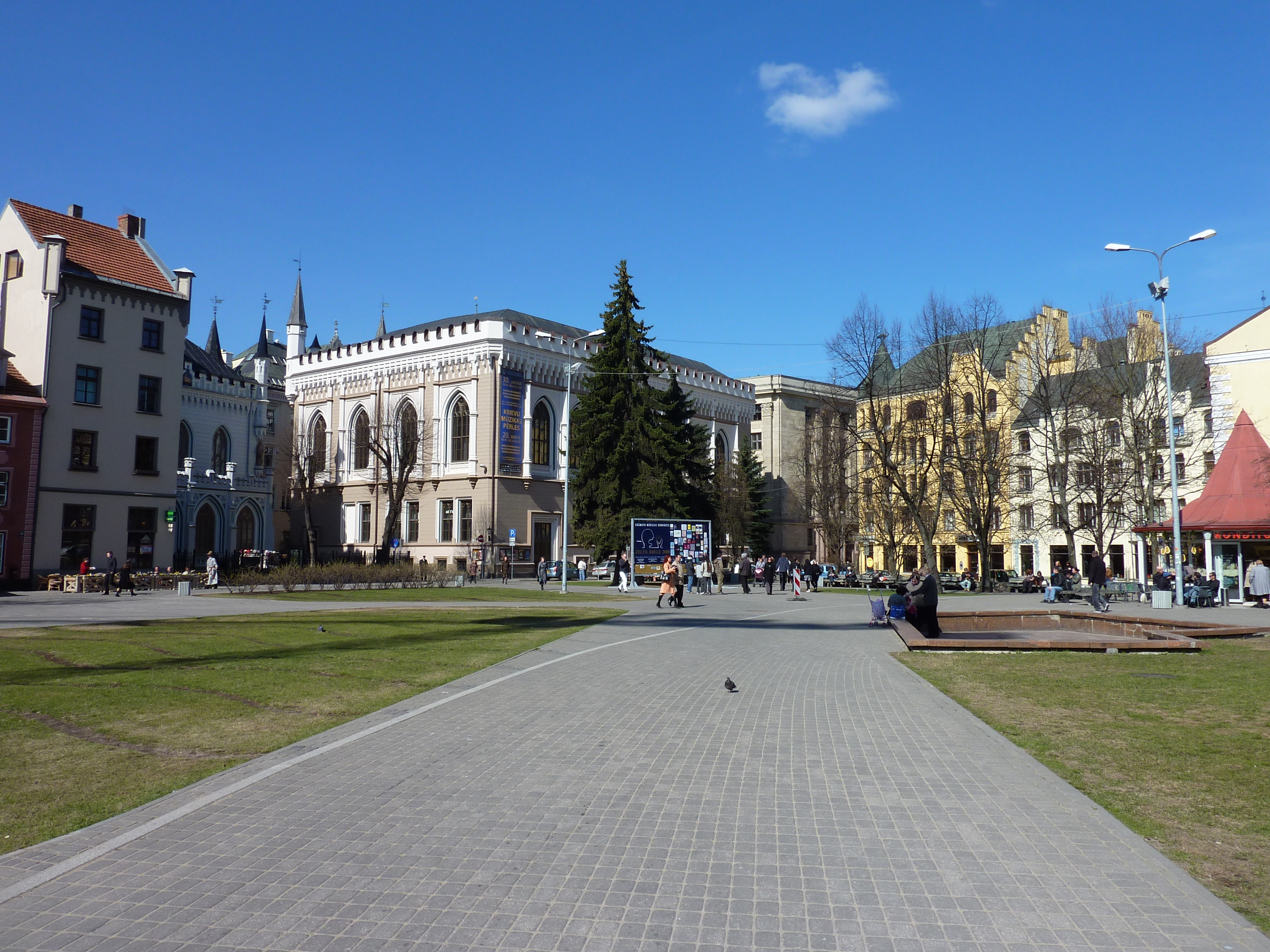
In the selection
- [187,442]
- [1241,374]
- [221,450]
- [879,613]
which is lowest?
[879,613]

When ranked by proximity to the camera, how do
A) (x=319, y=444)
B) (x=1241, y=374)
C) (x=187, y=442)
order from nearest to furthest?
(x=1241, y=374) → (x=187, y=442) → (x=319, y=444)

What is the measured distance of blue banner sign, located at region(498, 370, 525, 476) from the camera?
60.7 meters

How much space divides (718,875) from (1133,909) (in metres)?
2.04

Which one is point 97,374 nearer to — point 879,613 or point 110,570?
point 110,570

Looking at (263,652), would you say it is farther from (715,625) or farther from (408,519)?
(408,519)

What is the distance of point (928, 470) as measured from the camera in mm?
49969

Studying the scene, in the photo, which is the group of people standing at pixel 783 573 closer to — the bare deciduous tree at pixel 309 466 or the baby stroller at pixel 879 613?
the baby stroller at pixel 879 613

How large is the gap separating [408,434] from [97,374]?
21145 millimetres

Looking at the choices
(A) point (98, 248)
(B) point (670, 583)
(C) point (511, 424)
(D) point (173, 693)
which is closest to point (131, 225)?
(A) point (98, 248)

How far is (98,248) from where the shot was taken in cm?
4612

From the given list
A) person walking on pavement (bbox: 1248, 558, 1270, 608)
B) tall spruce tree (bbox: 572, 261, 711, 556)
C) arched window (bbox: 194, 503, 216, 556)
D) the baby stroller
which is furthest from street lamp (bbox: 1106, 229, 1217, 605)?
arched window (bbox: 194, 503, 216, 556)

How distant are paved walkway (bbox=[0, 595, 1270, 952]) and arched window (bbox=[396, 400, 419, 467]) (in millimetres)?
52923

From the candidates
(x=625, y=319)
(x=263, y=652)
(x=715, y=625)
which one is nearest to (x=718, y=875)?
(x=263, y=652)

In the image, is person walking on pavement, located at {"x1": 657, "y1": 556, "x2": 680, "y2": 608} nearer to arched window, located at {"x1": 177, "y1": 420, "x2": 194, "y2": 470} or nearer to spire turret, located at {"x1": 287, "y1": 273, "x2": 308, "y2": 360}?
arched window, located at {"x1": 177, "y1": 420, "x2": 194, "y2": 470}
